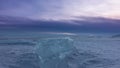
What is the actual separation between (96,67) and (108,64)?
2.31 feet

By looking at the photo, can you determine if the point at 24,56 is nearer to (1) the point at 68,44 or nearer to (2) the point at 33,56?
(2) the point at 33,56

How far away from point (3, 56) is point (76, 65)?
132 inches

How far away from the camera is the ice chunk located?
1001 cm

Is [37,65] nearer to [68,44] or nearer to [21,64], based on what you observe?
[21,64]

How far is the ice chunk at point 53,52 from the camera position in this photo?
10009 millimetres

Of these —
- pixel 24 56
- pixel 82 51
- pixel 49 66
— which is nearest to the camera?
pixel 49 66

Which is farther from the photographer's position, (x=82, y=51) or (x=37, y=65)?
(x=82, y=51)

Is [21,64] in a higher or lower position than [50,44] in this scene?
lower

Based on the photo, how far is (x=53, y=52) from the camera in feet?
33.3

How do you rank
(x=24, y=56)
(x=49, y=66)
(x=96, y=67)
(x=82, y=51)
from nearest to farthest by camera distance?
(x=49, y=66) → (x=96, y=67) → (x=24, y=56) → (x=82, y=51)

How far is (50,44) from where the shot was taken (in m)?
10.3

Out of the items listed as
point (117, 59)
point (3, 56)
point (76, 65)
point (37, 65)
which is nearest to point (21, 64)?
point (37, 65)

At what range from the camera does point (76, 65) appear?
10.7m

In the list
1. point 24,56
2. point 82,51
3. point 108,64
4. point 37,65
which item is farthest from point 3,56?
point 108,64
